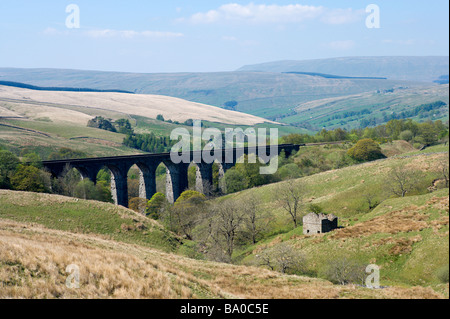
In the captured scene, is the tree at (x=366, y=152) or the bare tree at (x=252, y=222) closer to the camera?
the bare tree at (x=252, y=222)

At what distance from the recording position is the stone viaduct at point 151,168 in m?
76.0

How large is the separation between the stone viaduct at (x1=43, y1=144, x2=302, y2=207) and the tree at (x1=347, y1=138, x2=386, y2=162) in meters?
22.3

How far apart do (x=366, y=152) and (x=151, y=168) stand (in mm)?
48561

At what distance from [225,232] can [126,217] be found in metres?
11.8

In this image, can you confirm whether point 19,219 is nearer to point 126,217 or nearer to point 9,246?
point 126,217

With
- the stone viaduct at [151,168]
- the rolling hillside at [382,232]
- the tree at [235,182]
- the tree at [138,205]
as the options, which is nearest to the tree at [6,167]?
the stone viaduct at [151,168]

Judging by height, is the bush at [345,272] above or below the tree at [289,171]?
above

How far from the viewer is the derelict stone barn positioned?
45594 mm

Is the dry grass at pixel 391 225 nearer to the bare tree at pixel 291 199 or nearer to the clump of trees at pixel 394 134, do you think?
the bare tree at pixel 291 199

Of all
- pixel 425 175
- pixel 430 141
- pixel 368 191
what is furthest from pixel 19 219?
pixel 430 141

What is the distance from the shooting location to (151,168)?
88.4 meters

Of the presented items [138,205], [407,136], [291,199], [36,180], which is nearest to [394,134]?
[407,136]

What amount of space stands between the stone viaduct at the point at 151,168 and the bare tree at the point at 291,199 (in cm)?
3300

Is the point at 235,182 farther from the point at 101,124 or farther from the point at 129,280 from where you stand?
the point at 101,124
